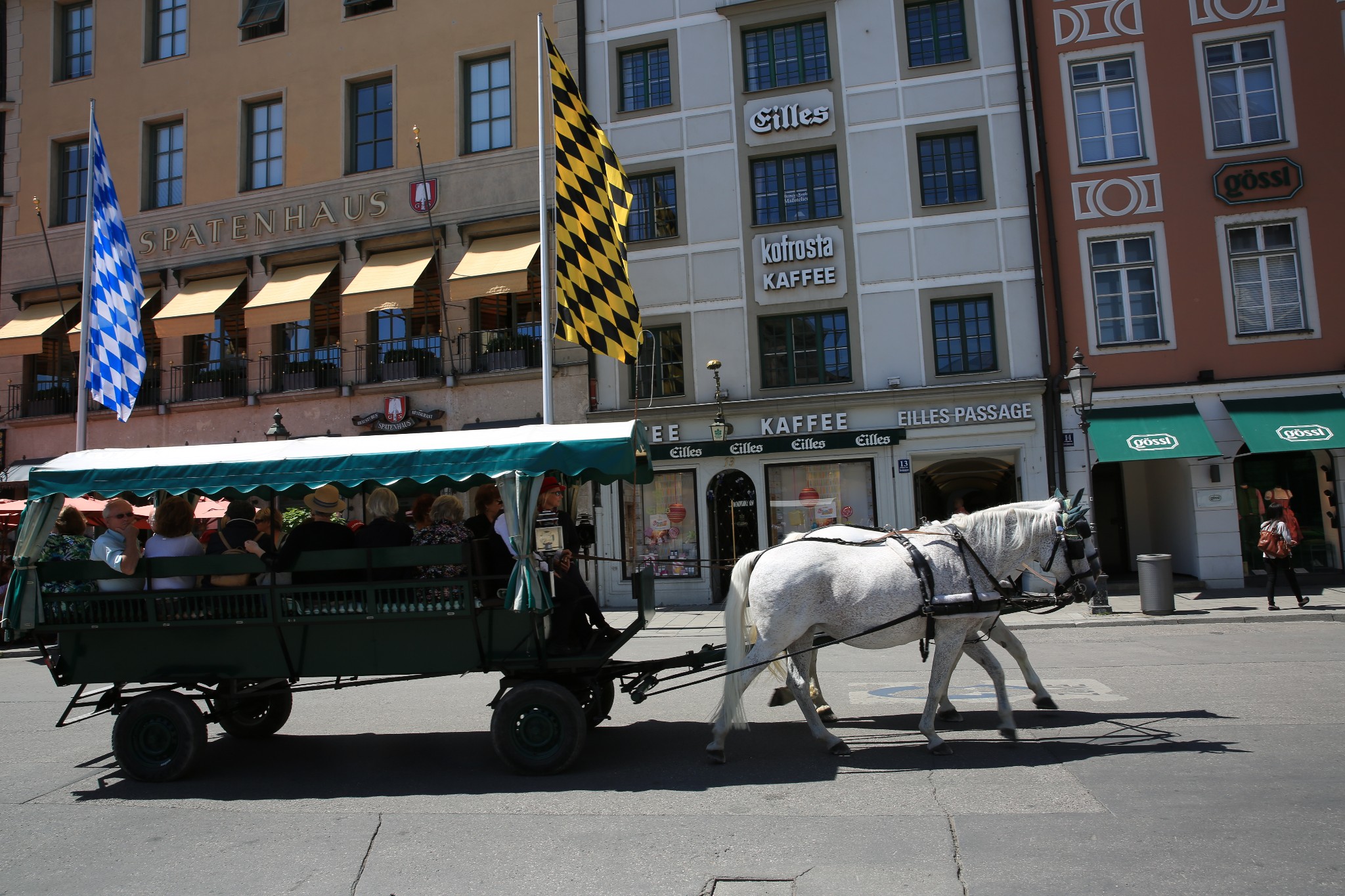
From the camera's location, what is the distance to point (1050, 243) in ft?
57.4

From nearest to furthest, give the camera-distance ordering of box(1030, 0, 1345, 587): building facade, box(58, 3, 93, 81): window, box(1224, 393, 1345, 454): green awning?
box(1224, 393, 1345, 454): green awning → box(1030, 0, 1345, 587): building facade → box(58, 3, 93, 81): window

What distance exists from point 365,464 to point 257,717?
2.92 meters

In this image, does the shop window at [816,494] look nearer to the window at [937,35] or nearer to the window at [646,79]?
the window at [937,35]

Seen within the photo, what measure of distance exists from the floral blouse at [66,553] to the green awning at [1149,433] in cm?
1555

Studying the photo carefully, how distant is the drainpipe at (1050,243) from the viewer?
17.1 metres

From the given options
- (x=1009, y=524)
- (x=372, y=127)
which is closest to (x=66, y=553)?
(x=1009, y=524)

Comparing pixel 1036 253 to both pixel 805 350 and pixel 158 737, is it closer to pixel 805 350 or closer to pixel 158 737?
pixel 805 350

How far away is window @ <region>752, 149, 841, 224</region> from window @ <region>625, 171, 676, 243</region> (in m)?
1.88

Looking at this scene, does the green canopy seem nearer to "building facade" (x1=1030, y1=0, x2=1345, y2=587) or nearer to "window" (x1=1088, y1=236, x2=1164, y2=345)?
"building facade" (x1=1030, y1=0, x2=1345, y2=587)

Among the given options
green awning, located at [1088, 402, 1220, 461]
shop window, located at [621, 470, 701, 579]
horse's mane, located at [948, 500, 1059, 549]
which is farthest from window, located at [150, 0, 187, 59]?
horse's mane, located at [948, 500, 1059, 549]

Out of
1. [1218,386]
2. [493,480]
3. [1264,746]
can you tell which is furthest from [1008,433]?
[493,480]

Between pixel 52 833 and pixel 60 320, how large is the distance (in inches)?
872

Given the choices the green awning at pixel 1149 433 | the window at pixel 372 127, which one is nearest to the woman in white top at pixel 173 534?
the green awning at pixel 1149 433

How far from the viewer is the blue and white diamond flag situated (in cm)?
1605
